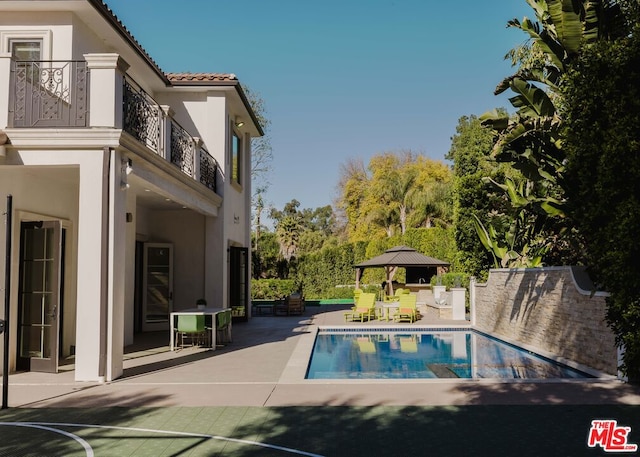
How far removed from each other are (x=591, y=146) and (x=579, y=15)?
290 cm

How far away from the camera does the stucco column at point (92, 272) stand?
8.38 metres

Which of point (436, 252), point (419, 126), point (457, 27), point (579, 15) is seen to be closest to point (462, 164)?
point (419, 126)

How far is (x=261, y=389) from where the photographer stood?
8.12 m

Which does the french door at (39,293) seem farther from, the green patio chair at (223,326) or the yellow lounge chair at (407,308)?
the yellow lounge chair at (407,308)

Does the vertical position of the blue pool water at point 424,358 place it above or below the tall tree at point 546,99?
below

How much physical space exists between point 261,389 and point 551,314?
23.7ft

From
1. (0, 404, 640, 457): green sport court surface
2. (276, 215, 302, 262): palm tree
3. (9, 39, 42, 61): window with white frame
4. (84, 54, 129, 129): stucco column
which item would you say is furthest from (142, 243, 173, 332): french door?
(276, 215, 302, 262): palm tree

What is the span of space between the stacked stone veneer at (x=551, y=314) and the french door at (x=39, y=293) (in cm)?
985

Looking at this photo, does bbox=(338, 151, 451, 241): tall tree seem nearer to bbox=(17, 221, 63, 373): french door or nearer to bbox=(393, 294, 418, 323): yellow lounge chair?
bbox=(393, 294, 418, 323): yellow lounge chair

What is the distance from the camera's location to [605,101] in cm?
791

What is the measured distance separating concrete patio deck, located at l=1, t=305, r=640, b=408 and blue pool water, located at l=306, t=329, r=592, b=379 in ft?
4.25

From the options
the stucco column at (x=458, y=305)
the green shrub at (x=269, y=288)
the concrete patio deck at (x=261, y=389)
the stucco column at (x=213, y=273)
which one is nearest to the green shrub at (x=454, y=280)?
the stucco column at (x=458, y=305)

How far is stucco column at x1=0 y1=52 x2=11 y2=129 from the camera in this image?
8711 millimetres

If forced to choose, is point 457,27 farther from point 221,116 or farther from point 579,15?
point 221,116
